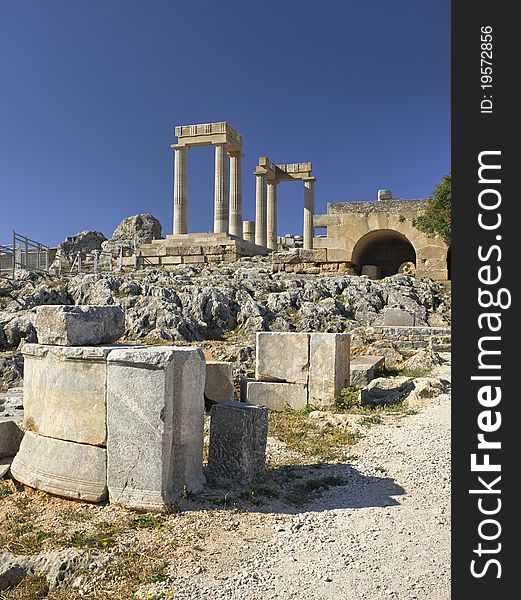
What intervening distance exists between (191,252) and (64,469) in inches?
768

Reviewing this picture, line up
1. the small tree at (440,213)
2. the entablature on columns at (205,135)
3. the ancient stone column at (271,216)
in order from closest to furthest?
the small tree at (440,213)
the entablature on columns at (205,135)
the ancient stone column at (271,216)

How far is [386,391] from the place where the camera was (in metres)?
8.91

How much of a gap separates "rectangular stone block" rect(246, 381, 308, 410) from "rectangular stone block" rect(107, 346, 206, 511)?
399cm

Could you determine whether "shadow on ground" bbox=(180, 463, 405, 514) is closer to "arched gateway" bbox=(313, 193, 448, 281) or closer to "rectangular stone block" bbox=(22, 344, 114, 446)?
"rectangular stone block" bbox=(22, 344, 114, 446)

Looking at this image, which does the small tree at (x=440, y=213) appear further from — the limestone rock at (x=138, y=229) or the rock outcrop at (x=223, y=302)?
the limestone rock at (x=138, y=229)

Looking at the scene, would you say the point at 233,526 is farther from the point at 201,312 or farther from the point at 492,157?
the point at 201,312

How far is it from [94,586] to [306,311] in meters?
11.9

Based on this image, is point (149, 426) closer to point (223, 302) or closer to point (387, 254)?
point (223, 302)

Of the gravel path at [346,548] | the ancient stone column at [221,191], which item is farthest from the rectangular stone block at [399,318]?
the ancient stone column at [221,191]

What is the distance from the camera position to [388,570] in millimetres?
3486

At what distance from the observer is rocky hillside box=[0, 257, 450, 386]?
14094 millimetres

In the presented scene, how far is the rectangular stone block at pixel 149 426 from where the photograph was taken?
450cm

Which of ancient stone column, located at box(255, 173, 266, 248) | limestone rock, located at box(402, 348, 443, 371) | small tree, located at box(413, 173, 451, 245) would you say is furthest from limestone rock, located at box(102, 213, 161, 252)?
limestone rock, located at box(402, 348, 443, 371)

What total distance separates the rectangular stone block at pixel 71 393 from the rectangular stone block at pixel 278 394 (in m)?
4.14
